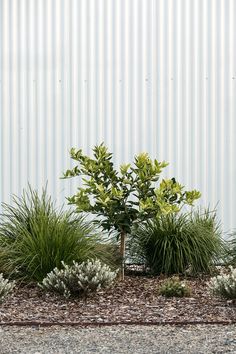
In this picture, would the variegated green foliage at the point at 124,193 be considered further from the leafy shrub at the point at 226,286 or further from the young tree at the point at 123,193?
the leafy shrub at the point at 226,286

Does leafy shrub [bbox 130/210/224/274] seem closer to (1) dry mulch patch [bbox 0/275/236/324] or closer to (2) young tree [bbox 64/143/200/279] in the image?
(2) young tree [bbox 64/143/200/279]

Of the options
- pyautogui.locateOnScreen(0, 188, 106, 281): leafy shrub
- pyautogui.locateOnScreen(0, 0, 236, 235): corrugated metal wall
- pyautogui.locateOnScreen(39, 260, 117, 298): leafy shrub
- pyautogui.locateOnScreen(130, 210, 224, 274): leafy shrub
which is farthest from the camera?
pyautogui.locateOnScreen(0, 0, 236, 235): corrugated metal wall

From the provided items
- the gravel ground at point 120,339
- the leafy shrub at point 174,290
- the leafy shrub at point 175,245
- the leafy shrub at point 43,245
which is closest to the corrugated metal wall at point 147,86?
the leafy shrub at point 175,245

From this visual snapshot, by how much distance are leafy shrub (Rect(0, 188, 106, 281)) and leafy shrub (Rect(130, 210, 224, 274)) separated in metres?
0.68

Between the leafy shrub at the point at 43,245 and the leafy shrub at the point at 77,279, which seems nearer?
the leafy shrub at the point at 77,279

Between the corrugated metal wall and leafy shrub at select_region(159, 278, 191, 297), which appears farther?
the corrugated metal wall

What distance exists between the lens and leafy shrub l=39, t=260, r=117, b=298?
320 inches

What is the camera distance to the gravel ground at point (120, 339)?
20.7ft

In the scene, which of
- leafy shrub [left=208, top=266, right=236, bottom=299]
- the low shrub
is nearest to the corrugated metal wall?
the low shrub

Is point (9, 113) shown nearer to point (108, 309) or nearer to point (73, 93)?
point (73, 93)

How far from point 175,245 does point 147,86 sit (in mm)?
2822

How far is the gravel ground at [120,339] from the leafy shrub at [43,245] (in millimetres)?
1821

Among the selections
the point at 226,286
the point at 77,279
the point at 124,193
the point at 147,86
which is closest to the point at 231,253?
the point at 124,193

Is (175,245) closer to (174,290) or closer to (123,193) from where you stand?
(123,193)
